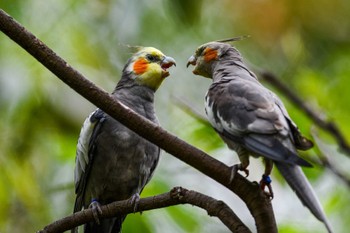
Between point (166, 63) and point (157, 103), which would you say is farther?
point (157, 103)

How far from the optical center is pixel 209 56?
464cm

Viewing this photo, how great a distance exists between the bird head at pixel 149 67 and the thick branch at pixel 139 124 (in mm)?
1763

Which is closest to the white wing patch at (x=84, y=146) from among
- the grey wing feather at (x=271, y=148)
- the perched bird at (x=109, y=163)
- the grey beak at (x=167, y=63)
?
the perched bird at (x=109, y=163)

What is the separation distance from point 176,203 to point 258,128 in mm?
542

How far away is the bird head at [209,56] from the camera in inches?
182

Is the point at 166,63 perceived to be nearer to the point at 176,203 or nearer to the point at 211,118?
the point at 211,118

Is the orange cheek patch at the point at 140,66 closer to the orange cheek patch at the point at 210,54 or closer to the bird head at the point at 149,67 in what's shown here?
the bird head at the point at 149,67

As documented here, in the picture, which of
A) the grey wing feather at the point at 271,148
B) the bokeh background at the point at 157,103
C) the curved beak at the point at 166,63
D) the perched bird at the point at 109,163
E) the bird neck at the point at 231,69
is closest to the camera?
the grey wing feather at the point at 271,148

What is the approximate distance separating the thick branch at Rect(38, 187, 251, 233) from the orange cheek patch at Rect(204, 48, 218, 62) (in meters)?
1.13

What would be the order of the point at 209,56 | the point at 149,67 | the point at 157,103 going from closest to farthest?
the point at 209,56, the point at 149,67, the point at 157,103

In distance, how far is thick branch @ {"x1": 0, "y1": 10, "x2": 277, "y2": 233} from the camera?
134 inches

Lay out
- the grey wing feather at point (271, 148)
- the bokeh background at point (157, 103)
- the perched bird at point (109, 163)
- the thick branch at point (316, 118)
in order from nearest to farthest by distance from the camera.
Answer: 1. the grey wing feather at point (271, 148)
2. the thick branch at point (316, 118)
3. the perched bird at point (109, 163)
4. the bokeh background at point (157, 103)

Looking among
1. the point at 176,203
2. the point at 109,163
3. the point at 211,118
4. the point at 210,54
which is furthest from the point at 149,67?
the point at 176,203

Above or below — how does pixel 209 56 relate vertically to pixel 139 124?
above
